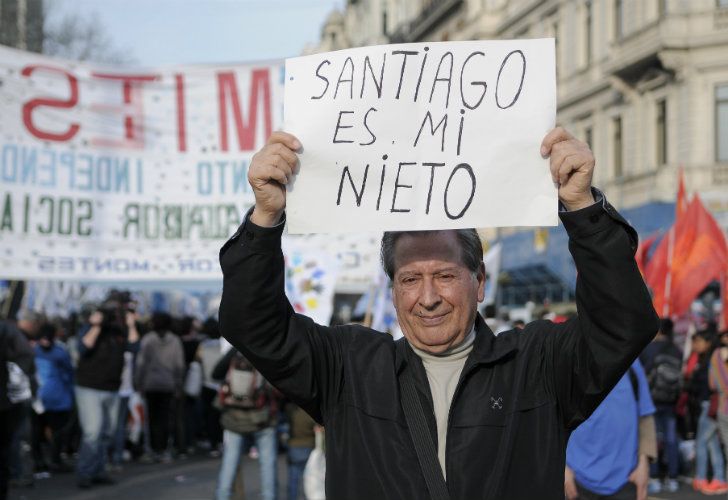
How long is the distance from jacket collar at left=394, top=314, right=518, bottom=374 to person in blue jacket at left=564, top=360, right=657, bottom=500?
9.89 feet

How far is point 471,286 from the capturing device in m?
3.10

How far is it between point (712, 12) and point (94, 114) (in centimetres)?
2205

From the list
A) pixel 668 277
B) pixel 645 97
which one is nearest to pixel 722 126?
pixel 645 97

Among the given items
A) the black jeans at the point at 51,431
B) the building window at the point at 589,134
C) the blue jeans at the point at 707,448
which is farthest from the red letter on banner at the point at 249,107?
the building window at the point at 589,134

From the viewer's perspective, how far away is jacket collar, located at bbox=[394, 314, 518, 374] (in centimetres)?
296

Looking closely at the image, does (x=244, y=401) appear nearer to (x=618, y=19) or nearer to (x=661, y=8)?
(x=661, y=8)

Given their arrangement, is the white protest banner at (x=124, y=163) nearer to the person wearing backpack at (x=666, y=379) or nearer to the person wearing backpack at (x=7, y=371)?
the person wearing backpack at (x=7, y=371)

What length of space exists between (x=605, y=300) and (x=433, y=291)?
49cm

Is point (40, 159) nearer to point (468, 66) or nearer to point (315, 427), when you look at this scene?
point (315, 427)

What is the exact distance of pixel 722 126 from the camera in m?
27.5

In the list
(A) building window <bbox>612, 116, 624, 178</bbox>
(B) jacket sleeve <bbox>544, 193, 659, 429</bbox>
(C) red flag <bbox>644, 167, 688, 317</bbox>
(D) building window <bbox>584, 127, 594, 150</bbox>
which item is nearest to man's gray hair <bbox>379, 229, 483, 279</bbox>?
(B) jacket sleeve <bbox>544, 193, 659, 429</bbox>

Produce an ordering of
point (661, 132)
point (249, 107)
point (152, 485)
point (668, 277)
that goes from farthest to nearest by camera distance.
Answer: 1. point (661, 132)
2. point (668, 277)
3. point (152, 485)
4. point (249, 107)

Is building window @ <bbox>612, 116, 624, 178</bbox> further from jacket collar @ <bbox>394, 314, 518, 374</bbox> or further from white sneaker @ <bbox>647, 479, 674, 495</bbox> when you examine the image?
jacket collar @ <bbox>394, 314, 518, 374</bbox>

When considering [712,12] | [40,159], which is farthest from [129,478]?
[712,12]
